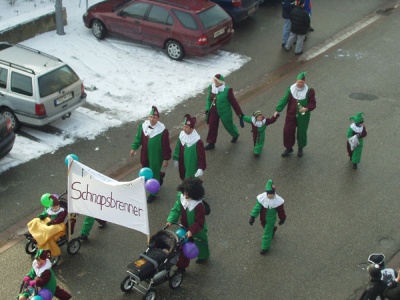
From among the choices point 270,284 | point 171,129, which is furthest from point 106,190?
point 171,129

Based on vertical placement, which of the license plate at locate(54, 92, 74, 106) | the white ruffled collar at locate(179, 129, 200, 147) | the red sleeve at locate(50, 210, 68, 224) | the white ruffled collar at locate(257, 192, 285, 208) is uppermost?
the white ruffled collar at locate(179, 129, 200, 147)

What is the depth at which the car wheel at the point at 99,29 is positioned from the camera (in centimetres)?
1722

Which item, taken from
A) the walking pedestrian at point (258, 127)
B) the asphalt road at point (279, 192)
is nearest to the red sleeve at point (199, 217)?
the asphalt road at point (279, 192)

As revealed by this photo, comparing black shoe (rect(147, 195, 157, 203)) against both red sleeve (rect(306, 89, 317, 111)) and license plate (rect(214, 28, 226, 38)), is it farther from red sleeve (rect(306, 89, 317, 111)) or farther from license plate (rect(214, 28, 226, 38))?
license plate (rect(214, 28, 226, 38))

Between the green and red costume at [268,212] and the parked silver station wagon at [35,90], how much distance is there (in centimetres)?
529

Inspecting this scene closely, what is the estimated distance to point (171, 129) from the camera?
1355 cm

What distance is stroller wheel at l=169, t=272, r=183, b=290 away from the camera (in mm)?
9031

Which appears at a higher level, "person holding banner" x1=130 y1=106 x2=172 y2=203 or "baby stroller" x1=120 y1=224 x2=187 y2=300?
"person holding banner" x1=130 y1=106 x2=172 y2=203

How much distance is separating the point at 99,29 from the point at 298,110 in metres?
7.27

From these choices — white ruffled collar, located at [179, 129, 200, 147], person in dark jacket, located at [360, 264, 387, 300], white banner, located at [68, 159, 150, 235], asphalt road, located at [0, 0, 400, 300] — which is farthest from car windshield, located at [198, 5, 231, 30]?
person in dark jacket, located at [360, 264, 387, 300]

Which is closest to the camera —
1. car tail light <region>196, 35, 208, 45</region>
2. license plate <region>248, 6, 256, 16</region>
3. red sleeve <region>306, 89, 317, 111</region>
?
red sleeve <region>306, 89, 317, 111</region>

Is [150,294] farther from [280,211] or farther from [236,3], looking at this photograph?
[236,3]

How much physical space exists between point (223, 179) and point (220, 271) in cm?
266

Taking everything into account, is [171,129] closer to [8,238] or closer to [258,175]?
[258,175]
